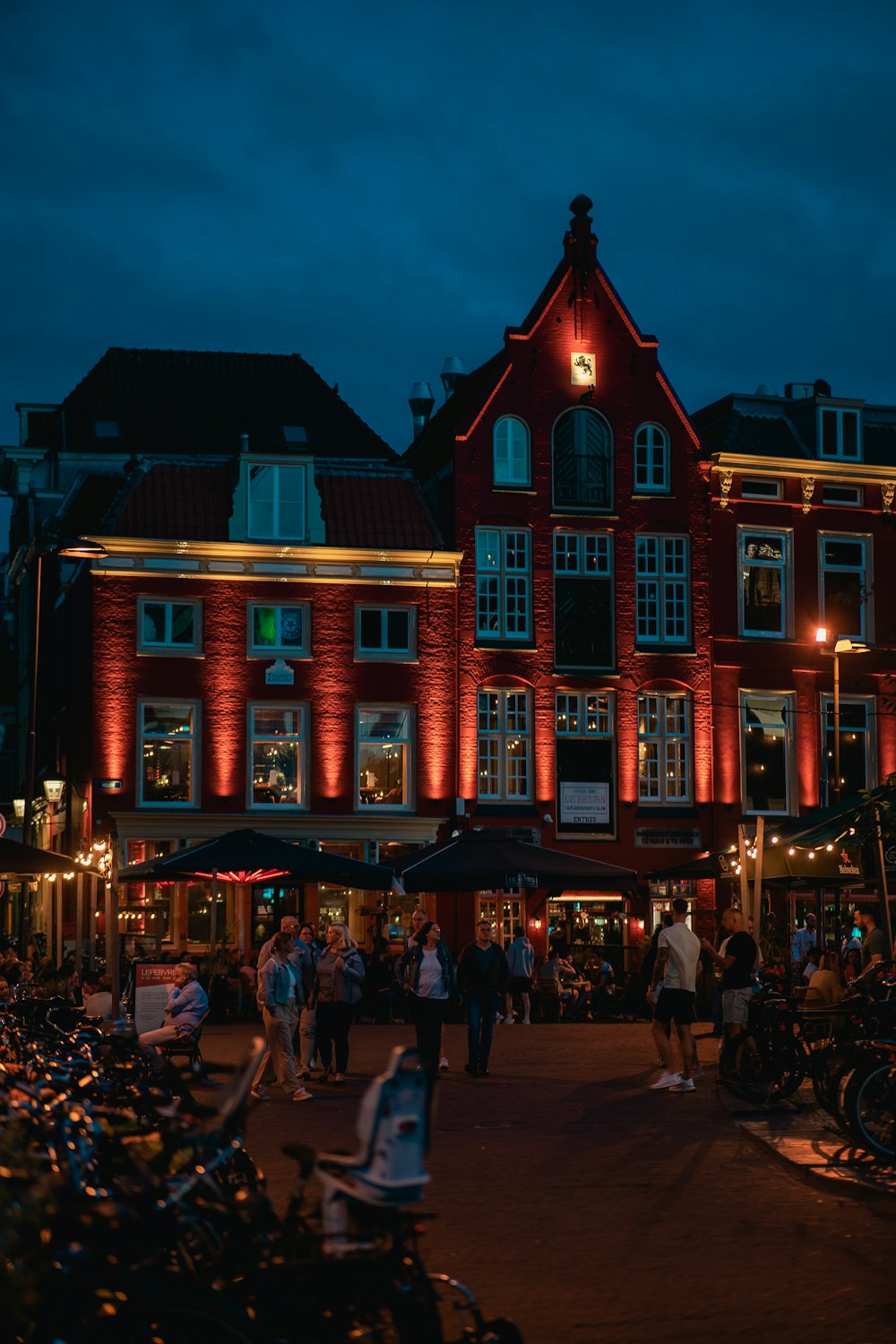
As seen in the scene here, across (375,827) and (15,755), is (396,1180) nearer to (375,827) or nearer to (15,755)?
(375,827)

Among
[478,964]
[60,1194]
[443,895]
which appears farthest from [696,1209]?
[443,895]

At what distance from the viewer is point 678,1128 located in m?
16.0

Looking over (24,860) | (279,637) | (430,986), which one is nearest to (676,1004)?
(430,986)

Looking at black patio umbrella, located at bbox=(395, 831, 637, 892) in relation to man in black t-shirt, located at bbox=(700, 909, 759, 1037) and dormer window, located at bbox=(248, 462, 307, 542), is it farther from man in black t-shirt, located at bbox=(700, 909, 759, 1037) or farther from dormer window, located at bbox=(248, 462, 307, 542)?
dormer window, located at bbox=(248, 462, 307, 542)

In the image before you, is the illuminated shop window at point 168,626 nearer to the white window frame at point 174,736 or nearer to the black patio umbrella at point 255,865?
the white window frame at point 174,736

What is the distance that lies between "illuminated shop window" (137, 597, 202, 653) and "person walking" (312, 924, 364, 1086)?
19.4m

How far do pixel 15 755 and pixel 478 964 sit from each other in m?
38.7

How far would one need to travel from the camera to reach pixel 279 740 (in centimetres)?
4034

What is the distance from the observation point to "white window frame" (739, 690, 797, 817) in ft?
141

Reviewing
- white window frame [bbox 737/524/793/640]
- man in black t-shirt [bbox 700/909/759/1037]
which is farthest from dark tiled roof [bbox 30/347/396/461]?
man in black t-shirt [bbox 700/909/759/1037]

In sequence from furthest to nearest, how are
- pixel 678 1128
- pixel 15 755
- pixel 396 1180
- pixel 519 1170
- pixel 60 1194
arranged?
pixel 15 755 < pixel 678 1128 < pixel 519 1170 < pixel 396 1180 < pixel 60 1194

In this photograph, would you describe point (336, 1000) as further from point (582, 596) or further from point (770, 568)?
point (770, 568)

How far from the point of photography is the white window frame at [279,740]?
40.0m

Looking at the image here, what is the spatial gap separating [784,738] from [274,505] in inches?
504
